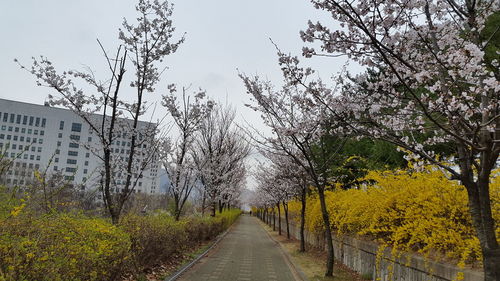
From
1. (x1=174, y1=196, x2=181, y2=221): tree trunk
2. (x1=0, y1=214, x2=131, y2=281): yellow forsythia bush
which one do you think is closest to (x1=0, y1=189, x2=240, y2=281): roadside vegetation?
(x1=0, y1=214, x2=131, y2=281): yellow forsythia bush

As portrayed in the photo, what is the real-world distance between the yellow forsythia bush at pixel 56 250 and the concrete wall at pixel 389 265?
5075 millimetres

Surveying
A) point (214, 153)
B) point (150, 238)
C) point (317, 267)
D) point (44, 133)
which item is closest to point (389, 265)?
point (317, 267)

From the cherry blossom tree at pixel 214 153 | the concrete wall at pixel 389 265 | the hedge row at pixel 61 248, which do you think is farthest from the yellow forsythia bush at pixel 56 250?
the cherry blossom tree at pixel 214 153

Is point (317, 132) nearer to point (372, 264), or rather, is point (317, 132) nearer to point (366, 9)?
point (372, 264)

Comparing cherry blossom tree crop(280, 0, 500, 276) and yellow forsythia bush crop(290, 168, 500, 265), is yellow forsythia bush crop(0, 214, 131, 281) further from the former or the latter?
yellow forsythia bush crop(290, 168, 500, 265)

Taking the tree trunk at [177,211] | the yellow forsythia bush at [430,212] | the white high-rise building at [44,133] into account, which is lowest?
the tree trunk at [177,211]

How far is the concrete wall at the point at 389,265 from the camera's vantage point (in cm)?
516

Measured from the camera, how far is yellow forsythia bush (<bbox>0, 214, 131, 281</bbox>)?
2.78 meters

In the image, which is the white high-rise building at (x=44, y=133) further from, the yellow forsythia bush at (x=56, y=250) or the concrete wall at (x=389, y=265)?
the yellow forsythia bush at (x=56, y=250)

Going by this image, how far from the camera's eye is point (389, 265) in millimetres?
7289

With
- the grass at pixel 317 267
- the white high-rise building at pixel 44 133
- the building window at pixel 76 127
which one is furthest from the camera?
the building window at pixel 76 127

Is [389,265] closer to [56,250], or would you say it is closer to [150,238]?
Result: [150,238]

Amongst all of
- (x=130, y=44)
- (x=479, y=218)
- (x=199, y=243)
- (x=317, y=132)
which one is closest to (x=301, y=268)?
(x=317, y=132)

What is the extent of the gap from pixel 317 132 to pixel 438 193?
358 cm
